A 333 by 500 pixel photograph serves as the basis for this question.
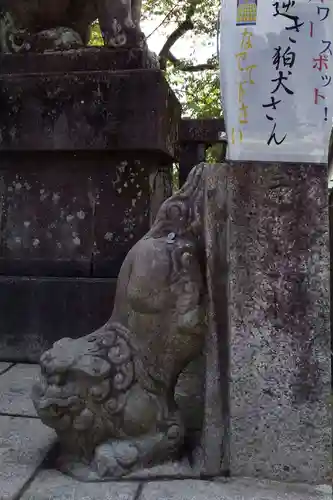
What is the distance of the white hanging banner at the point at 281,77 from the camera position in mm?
1621

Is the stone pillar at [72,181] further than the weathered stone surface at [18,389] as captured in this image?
Yes

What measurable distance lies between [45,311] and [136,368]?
1.42 meters

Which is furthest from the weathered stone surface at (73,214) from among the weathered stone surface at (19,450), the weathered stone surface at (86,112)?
the weathered stone surface at (19,450)

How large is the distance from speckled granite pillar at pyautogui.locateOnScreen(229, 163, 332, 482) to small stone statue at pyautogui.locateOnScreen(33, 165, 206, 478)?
0.17 metres

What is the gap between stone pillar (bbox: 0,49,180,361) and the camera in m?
3.04

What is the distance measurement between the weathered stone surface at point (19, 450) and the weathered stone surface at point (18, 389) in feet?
0.30


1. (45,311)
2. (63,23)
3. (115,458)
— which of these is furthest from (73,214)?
(115,458)

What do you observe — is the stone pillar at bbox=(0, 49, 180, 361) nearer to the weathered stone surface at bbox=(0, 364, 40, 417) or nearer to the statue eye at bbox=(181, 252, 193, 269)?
the weathered stone surface at bbox=(0, 364, 40, 417)

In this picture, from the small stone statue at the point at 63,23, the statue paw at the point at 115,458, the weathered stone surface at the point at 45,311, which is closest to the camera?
the statue paw at the point at 115,458

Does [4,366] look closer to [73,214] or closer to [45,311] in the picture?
[45,311]

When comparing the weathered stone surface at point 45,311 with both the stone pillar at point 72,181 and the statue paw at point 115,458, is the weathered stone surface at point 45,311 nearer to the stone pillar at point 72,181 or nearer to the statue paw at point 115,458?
the stone pillar at point 72,181

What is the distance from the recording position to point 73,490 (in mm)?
1582

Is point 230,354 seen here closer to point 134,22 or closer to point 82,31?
point 134,22

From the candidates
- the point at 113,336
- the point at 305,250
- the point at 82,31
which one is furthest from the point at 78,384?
the point at 82,31
